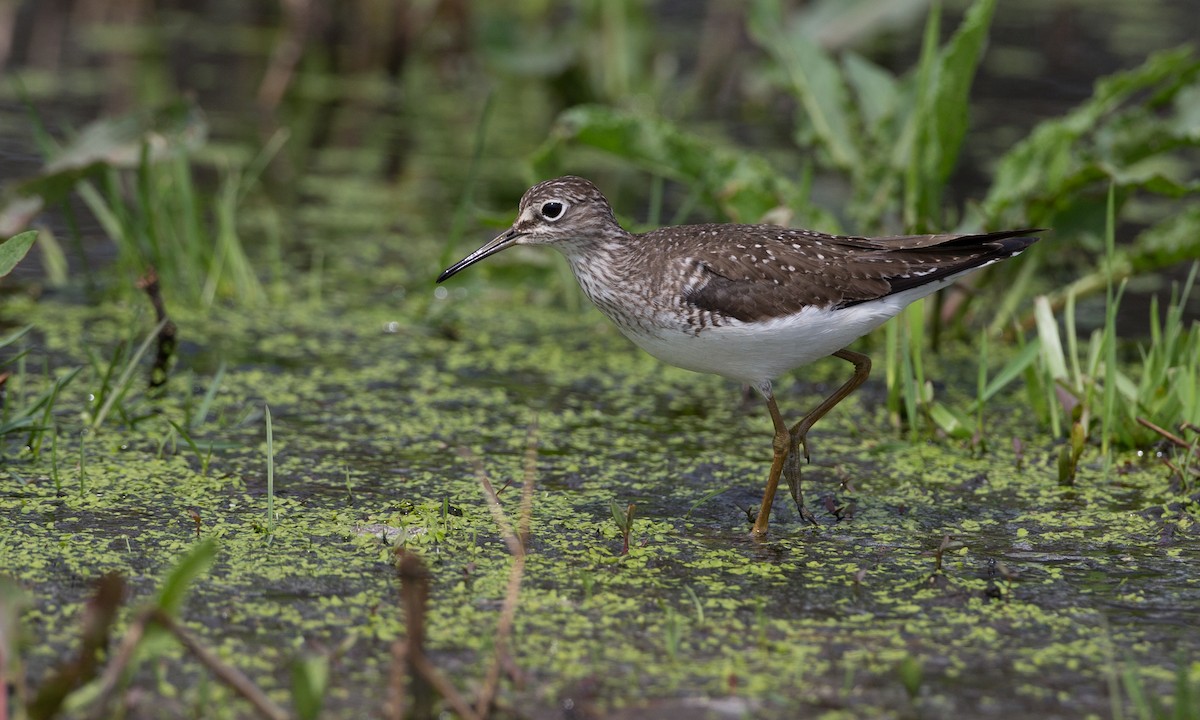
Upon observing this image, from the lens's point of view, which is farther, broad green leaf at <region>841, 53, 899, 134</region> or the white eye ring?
broad green leaf at <region>841, 53, 899, 134</region>

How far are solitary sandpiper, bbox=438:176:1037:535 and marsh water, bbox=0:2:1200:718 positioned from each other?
0.55m

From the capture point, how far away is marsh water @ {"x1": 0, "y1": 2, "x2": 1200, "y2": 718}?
3873 millimetres

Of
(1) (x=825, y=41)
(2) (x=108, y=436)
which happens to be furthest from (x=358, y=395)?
(1) (x=825, y=41)

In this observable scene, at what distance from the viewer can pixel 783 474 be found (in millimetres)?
5441

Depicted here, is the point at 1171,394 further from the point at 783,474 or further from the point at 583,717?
the point at 583,717

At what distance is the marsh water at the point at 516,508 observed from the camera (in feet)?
12.7

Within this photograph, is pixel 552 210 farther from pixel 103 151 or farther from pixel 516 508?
pixel 103 151

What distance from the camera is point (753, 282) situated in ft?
16.3

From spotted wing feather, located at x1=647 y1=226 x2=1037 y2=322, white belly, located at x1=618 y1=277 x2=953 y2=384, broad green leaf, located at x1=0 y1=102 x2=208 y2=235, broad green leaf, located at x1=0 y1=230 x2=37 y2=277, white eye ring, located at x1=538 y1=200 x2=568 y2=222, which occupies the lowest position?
white belly, located at x1=618 y1=277 x2=953 y2=384

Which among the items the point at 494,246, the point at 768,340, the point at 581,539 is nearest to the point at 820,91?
the point at 494,246

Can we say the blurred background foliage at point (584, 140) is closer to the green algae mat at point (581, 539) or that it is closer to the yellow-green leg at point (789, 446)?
the yellow-green leg at point (789, 446)

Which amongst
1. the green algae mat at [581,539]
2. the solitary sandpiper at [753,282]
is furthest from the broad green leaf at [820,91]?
the solitary sandpiper at [753,282]

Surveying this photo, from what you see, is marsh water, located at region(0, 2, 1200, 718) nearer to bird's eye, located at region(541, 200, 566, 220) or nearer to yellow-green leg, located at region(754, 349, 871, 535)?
yellow-green leg, located at region(754, 349, 871, 535)

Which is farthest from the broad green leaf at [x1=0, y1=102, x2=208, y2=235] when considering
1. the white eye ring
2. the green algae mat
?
the white eye ring
